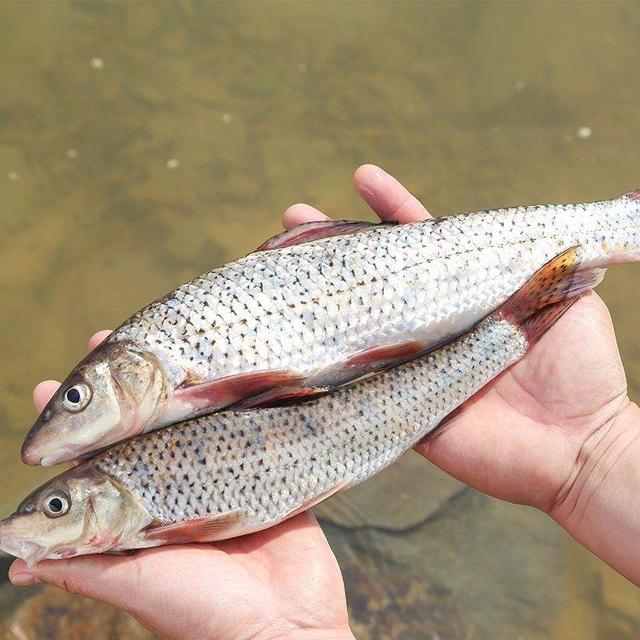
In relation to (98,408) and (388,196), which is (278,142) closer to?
(388,196)

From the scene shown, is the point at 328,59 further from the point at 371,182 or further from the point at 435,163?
the point at 371,182

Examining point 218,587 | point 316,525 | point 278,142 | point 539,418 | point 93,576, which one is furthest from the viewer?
point 278,142

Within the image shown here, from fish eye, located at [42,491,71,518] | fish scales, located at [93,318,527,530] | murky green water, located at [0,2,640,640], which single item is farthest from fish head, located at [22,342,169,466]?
murky green water, located at [0,2,640,640]

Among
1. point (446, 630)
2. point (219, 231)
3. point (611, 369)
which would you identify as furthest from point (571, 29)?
point (446, 630)

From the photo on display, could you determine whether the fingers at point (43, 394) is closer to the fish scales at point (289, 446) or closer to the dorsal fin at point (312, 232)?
the fish scales at point (289, 446)

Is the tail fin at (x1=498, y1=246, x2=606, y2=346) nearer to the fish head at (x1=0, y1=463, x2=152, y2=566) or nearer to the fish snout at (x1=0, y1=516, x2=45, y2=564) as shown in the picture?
the fish head at (x1=0, y1=463, x2=152, y2=566)

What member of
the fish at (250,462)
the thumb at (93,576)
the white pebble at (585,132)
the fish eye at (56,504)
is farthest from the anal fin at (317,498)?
the white pebble at (585,132)

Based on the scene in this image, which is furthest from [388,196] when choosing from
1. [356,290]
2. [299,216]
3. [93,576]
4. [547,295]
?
[93,576]
